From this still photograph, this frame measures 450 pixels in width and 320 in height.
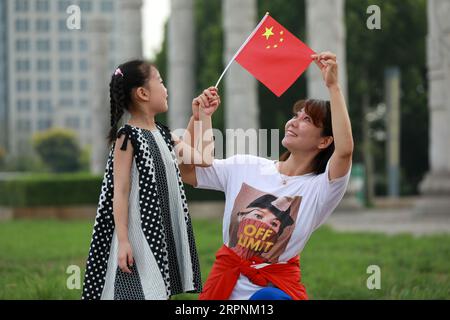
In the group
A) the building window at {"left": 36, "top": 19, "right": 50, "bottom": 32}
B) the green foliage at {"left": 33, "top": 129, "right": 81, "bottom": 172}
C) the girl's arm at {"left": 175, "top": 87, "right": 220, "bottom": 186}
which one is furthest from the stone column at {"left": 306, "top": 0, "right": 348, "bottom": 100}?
the building window at {"left": 36, "top": 19, "right": 50, "bottom": 32}

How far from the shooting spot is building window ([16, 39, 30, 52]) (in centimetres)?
9200

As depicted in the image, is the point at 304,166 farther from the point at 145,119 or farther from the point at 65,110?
the point at 65,110

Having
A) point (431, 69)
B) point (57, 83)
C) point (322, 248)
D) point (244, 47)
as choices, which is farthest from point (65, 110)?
point (244, 47)

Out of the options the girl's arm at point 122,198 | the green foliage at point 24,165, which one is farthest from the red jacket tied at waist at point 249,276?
the green foliage at point 24,165

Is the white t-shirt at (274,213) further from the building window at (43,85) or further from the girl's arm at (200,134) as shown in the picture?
the building window at (43,85)

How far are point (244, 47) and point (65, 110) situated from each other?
310 feet

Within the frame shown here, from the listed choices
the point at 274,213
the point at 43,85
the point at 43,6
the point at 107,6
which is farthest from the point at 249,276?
the point at 43,85

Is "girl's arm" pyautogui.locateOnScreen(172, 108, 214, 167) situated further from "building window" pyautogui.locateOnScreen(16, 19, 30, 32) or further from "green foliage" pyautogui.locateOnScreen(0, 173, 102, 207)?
"building window" pyautogui.locateOnScreen(16, 19, 30, 32)

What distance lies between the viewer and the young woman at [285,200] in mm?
3648

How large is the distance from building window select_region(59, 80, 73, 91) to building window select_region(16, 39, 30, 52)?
5341mm

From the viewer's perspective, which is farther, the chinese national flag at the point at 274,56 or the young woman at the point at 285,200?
the chinese national flag at the point at 274,56

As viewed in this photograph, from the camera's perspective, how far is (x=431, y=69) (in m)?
18.8

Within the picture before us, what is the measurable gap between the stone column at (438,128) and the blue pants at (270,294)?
1524 centimetres

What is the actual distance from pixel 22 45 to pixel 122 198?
3654 inches
